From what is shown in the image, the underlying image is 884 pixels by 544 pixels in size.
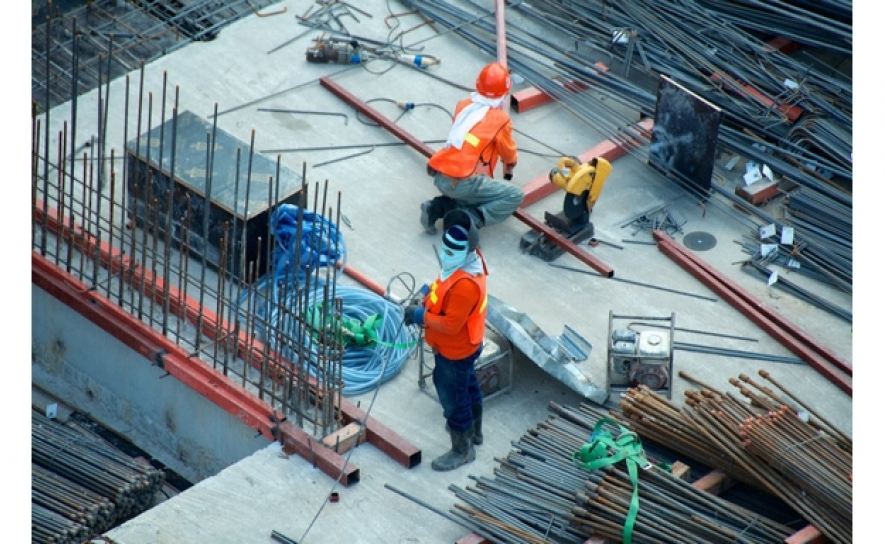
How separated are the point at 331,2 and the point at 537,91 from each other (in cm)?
286

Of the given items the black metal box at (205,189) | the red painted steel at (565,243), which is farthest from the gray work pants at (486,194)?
the black metal box at (205,189)

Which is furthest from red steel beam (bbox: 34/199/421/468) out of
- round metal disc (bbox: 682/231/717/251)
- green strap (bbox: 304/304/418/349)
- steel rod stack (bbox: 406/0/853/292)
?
steel rod stack (bbox: 406/0/853/292)

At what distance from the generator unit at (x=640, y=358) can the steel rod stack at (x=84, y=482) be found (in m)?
3.96

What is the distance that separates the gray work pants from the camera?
1717 centimetres

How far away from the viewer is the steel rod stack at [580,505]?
13.7 meters

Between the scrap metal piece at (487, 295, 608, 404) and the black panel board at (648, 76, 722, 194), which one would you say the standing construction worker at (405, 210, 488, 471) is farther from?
the black panel board at (648, 76, 722, 194)

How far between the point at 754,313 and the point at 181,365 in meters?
5.17

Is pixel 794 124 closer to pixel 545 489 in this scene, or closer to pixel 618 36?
pixel 618 36

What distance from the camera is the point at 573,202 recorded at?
1719 centimetres

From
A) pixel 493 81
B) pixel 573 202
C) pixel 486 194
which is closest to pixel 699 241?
pixel 573 202

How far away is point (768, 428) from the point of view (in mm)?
14172

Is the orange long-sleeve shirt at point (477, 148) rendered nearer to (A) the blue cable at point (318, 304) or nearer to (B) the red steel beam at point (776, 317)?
(A) the blue cable at point (318, 304)

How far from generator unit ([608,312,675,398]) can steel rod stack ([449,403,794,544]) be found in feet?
2.91

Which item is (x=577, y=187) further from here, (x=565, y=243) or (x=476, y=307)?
(x=476, y=307)
